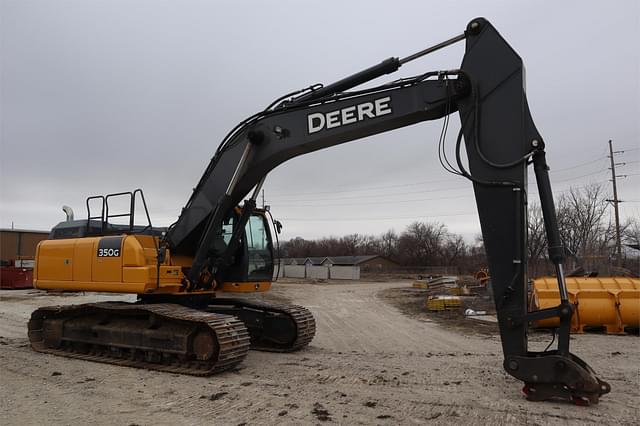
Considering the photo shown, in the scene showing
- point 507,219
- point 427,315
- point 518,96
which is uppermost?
point 518,96

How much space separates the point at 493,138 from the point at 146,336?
5.75 meters

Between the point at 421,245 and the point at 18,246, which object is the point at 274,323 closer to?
the point at 18,246

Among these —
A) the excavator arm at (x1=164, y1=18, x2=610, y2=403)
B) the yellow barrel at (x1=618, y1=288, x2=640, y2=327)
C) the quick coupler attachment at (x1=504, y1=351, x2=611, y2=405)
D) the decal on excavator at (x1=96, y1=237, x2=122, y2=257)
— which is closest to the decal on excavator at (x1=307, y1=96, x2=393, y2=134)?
the excavator arm at (x1=164, y1=18, x2=610, y2=403)

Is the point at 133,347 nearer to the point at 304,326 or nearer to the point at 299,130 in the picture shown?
the point at 304,326

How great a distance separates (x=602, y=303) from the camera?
11.4m

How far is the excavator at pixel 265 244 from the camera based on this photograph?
17.5 feet

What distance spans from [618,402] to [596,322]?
6.89 m

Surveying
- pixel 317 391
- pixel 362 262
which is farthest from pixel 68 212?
pixel 362 262

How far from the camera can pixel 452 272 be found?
2491 inches

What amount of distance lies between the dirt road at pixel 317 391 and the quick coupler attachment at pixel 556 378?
0.38 ft

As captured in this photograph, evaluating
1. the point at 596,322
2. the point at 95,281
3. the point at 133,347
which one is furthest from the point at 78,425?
the point at 596,322

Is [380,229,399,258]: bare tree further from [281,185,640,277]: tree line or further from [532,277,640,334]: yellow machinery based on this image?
[532,277,640,334]: yellow machinery

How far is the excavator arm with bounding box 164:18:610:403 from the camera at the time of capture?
5.06m

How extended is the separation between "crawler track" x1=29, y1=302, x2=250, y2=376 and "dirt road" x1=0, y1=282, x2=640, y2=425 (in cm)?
27
